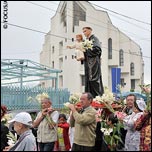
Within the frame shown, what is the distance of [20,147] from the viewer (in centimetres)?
368

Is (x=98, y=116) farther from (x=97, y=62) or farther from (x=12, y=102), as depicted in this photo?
(x=12, y=102)

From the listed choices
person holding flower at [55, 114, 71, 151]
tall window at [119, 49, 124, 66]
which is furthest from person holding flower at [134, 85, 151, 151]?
tall window at [119, 49, 124, 66]

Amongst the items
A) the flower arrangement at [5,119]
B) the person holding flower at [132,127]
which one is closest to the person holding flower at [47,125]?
the flower arrangement at [5,119]

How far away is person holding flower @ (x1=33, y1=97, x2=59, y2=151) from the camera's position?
206 inches

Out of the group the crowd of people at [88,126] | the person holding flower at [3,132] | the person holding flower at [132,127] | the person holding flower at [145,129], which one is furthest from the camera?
the person holding flower at [3,132]

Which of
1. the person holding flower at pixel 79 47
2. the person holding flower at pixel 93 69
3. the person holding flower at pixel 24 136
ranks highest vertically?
the person holding flower at pixel 79 47

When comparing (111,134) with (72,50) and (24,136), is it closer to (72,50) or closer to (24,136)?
(24,136)

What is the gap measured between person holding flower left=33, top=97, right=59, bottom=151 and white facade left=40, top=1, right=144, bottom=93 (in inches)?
685

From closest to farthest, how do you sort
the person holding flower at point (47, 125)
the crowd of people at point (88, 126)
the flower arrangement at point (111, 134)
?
the crowd of people at point (88, 126) < the flower arrangement at point (111, 134) < the person holding flower at point (47, 125)

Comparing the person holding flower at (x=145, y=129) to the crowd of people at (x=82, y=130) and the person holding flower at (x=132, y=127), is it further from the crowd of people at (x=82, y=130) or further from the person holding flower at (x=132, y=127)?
the person holding flower at (x=132, y=127)

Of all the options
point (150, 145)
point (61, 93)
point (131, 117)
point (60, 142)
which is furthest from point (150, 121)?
point (61, 93)

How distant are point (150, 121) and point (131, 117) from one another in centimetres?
89

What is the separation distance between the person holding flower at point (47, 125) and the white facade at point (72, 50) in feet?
57.1

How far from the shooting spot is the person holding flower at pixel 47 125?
5.23 metres
